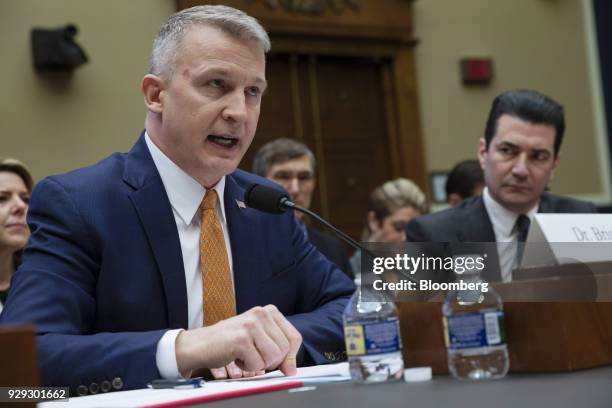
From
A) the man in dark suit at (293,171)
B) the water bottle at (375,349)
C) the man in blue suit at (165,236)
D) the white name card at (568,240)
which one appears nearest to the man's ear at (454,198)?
the man in dark suit at (293,171)

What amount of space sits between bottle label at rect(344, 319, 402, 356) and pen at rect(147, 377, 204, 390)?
11.4 inches

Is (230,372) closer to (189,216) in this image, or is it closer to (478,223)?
(189,216)

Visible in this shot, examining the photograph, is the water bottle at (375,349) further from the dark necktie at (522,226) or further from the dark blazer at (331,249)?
the dark blazer at (331,249)

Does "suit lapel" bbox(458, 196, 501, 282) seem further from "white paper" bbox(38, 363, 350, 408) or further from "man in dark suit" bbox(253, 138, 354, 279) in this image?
"white paper" bbox(38, 363, 350, 408)

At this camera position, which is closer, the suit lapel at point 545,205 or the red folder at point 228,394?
the red folder at point 228,394

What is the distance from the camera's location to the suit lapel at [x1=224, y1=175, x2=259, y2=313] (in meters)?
2.09

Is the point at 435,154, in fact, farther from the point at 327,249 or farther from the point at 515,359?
the point at 515,359

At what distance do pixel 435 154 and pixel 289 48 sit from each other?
1.39 m

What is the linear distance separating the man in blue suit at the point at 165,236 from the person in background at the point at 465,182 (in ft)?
8.55

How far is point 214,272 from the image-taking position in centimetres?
201

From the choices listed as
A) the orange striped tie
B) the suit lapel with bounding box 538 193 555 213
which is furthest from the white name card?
the suit lapel with bounding box 538 193 555 213

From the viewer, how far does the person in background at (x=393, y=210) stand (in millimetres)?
4832

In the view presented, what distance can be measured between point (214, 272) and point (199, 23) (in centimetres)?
58

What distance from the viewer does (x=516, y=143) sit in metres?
3.29
